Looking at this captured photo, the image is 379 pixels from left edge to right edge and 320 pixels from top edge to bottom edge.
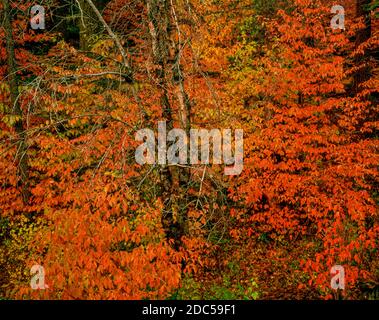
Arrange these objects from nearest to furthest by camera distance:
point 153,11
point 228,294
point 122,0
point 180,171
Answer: point 153,11 → point 228,294 → point 180,171 → point 122,0

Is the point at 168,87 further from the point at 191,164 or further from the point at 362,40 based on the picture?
the point at 362,40

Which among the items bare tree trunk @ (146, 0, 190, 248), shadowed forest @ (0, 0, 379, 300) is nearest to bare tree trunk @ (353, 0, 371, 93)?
shadowed forest @ (0, 0, 379, 300)

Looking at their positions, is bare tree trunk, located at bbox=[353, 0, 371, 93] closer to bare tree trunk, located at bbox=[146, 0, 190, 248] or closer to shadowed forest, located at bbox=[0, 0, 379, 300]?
shadowed forest, located at bbox=[0, 0, 379, 300]

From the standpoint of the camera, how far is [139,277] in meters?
6.35

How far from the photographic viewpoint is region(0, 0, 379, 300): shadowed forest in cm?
665

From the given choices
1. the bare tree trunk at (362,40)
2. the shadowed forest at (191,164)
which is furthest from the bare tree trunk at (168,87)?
the bare tree trunk at (362,40)

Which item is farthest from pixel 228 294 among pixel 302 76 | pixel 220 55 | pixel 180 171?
pixel 220 55

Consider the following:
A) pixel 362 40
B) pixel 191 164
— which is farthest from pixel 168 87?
pixel 362 40

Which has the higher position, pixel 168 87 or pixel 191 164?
pixel 168 87

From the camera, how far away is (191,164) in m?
9.45

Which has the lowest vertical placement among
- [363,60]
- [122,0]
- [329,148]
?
[329,148]

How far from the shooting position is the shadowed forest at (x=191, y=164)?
665 centimetres

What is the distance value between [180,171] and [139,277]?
3817 mm
